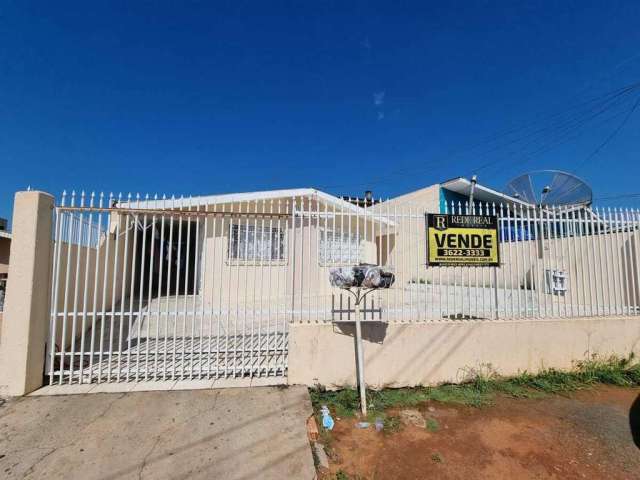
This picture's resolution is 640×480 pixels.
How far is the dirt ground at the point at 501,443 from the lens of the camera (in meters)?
2.48

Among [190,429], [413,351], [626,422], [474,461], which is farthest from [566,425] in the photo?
[190,429]

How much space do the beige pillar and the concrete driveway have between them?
1.01 feet

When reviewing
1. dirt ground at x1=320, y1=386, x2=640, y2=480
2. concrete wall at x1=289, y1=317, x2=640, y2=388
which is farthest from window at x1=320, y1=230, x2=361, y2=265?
dirt ground at x1=320, y1=386, x2=640, y2=480

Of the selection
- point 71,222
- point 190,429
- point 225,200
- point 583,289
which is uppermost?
point 225,200

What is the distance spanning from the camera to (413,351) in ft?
12.8

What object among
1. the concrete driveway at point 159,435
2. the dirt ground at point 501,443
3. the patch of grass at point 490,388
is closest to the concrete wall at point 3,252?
→ the concrete driveway at point 159,435

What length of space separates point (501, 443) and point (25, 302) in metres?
5.25

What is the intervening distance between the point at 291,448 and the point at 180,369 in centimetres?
205

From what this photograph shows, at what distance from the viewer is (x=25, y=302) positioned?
10.9ft

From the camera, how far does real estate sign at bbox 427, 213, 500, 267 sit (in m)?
4.16

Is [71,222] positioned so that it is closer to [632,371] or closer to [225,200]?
[225,200]

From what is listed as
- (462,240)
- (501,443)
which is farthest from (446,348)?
(462,240)

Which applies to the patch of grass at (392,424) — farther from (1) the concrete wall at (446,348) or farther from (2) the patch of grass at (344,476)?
(2) the patch of grass at (344,476)

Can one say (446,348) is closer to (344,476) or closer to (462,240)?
(462,240)
